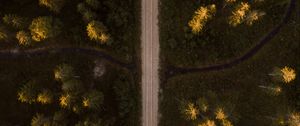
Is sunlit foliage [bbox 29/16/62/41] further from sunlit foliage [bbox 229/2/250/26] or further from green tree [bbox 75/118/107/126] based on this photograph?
sunlit foliage [bbox 229/2/250/26]

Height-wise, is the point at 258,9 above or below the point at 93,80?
above

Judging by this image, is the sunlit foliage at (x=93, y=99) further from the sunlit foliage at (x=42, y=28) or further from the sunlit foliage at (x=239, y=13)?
the sunlit foliage at (x=239, y=13)

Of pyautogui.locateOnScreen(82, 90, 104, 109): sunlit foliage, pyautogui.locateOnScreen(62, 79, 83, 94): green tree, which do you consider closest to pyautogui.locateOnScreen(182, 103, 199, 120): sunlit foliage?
pyautogui.locateOnScreen(82, 90, 104, 109): sunlit foliage

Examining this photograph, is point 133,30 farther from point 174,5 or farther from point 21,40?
point 21,40

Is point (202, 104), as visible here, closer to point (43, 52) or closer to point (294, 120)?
point (294, 120)

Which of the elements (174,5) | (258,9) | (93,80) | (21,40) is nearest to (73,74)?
(93,80)

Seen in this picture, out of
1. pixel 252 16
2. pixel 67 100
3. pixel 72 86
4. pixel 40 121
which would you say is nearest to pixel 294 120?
pixel 252 16
